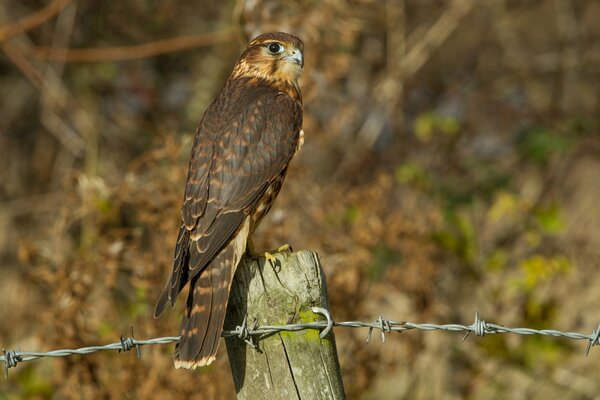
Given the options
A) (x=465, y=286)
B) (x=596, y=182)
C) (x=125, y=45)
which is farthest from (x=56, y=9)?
(x=596, y=182)

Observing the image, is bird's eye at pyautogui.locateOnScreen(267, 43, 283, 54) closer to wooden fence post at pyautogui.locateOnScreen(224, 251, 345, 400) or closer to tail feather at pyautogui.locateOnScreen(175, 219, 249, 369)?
tail feather at pyautogui.locateOnScreen(175, 219, 249, 369)

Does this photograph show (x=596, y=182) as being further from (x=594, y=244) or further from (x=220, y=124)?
(x=220, y=124)

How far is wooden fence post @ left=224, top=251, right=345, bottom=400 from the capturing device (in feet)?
9.16

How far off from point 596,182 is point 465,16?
5.56 ft

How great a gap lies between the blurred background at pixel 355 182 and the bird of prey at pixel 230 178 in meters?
0.68

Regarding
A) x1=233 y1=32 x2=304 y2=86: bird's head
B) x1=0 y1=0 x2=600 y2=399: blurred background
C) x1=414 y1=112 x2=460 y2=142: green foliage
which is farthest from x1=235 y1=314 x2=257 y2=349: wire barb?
x1=414 y1=112 x2=460 y2=142: green foliage

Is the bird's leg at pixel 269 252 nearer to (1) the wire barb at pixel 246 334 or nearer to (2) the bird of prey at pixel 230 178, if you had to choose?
(2) the bird of prey at pixel 230 178

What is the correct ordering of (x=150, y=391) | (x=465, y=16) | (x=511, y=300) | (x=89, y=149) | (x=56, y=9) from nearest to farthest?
1. (x=150, y=391)
2. (x=56, y=9)
3. (x=511, y=300)
4. (x=89, y=149)
5. (x=465, y=16)

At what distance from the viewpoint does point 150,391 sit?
4.77m

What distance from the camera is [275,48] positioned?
4.39 meters

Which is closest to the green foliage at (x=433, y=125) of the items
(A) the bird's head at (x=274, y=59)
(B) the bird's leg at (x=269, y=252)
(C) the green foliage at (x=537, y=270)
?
(C) the green foliage at (x=537, y=270)

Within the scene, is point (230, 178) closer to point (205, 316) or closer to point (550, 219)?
point (205, 316)

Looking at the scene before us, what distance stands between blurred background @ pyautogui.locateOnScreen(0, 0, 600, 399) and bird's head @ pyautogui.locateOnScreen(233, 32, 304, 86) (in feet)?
1.87

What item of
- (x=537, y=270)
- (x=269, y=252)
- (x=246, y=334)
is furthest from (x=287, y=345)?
(x=537, y=270)
